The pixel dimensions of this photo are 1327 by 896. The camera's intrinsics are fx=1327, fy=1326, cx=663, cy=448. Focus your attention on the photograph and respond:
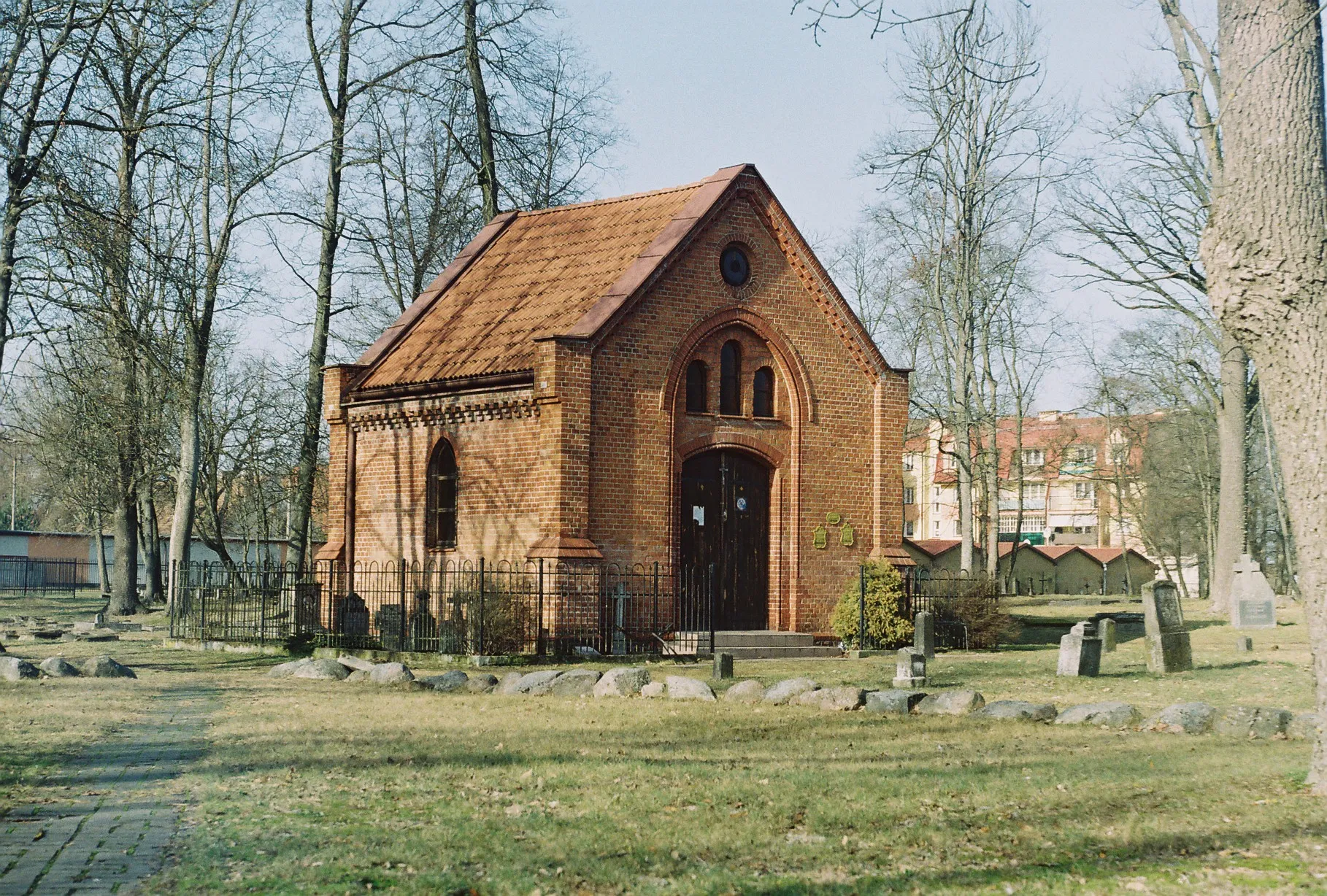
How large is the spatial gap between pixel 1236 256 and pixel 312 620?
Answer: 61.0 ft

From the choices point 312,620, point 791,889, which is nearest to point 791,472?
point 312,620

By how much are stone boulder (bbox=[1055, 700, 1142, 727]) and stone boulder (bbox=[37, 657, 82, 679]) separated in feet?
40.2

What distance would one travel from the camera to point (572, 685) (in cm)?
1577

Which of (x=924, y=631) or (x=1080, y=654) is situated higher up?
(x=924, y=631)

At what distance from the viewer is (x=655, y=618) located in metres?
21.8

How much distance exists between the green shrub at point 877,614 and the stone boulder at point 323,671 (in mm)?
9331

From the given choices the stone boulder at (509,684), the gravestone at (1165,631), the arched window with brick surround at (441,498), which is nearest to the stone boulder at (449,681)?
the stone boulder at (509,684)

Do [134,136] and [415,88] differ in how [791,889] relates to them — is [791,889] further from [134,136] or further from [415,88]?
[415,88]

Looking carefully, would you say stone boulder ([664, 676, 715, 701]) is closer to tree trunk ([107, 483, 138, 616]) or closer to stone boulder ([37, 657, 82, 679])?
stone boulder ([37, 657, 82, 679])

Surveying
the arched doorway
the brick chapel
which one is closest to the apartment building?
the brick chapel

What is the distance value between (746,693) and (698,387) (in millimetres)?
9762

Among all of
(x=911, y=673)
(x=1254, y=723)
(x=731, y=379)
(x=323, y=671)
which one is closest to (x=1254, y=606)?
(x=731, y=379)

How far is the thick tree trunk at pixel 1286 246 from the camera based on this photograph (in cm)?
864

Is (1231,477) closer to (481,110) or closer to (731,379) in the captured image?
(731,379)
